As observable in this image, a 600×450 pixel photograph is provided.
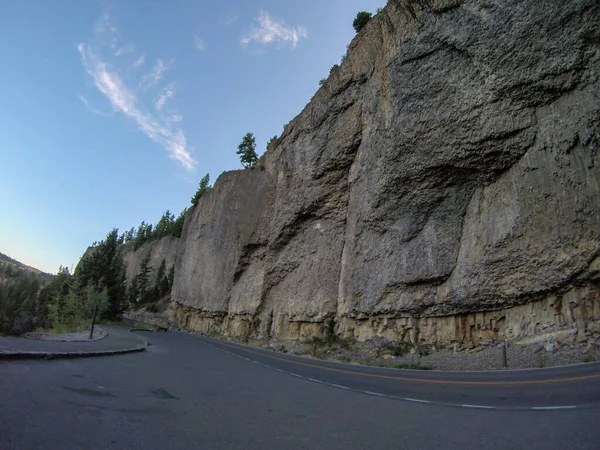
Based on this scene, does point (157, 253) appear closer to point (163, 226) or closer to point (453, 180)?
point (163, 226)

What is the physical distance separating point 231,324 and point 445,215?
29581 mm

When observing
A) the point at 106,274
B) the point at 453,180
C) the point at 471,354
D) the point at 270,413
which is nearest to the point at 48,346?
the point at 270,413

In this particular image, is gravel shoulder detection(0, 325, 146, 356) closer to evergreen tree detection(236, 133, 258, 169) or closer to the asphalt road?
the asphalt road

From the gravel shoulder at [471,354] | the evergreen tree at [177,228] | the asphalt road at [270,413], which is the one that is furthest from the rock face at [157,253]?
the asphalt road at [270,413]

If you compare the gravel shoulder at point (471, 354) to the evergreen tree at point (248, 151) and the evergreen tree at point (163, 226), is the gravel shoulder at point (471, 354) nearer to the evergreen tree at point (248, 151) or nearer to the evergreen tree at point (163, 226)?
the evergreen tree at point (248, 151)

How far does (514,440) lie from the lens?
4922mm

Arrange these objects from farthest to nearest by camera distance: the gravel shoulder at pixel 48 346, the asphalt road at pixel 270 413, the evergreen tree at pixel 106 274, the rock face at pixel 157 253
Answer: the rock face at pixel 157 253, the evergreen tree at pixel 106 274, the gravel shoulder at pixel 48 346, the asphalt road at pixel 270 413

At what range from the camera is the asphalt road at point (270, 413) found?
450 centimetres

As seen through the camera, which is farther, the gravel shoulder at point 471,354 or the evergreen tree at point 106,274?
the evergreen tree at point 106,274

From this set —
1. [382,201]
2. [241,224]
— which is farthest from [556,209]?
[241,224]

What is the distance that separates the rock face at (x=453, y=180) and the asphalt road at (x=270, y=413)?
9.14m

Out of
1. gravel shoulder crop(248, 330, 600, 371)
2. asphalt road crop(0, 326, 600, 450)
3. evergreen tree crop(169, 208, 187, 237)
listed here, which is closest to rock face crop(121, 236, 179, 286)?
evergreen tree crop(169, 208, 187, 237)

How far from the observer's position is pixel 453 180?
22.7 meters

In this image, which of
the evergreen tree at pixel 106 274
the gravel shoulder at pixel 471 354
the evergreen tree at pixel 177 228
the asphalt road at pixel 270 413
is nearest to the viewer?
the asphalt road at pixel 270 413
